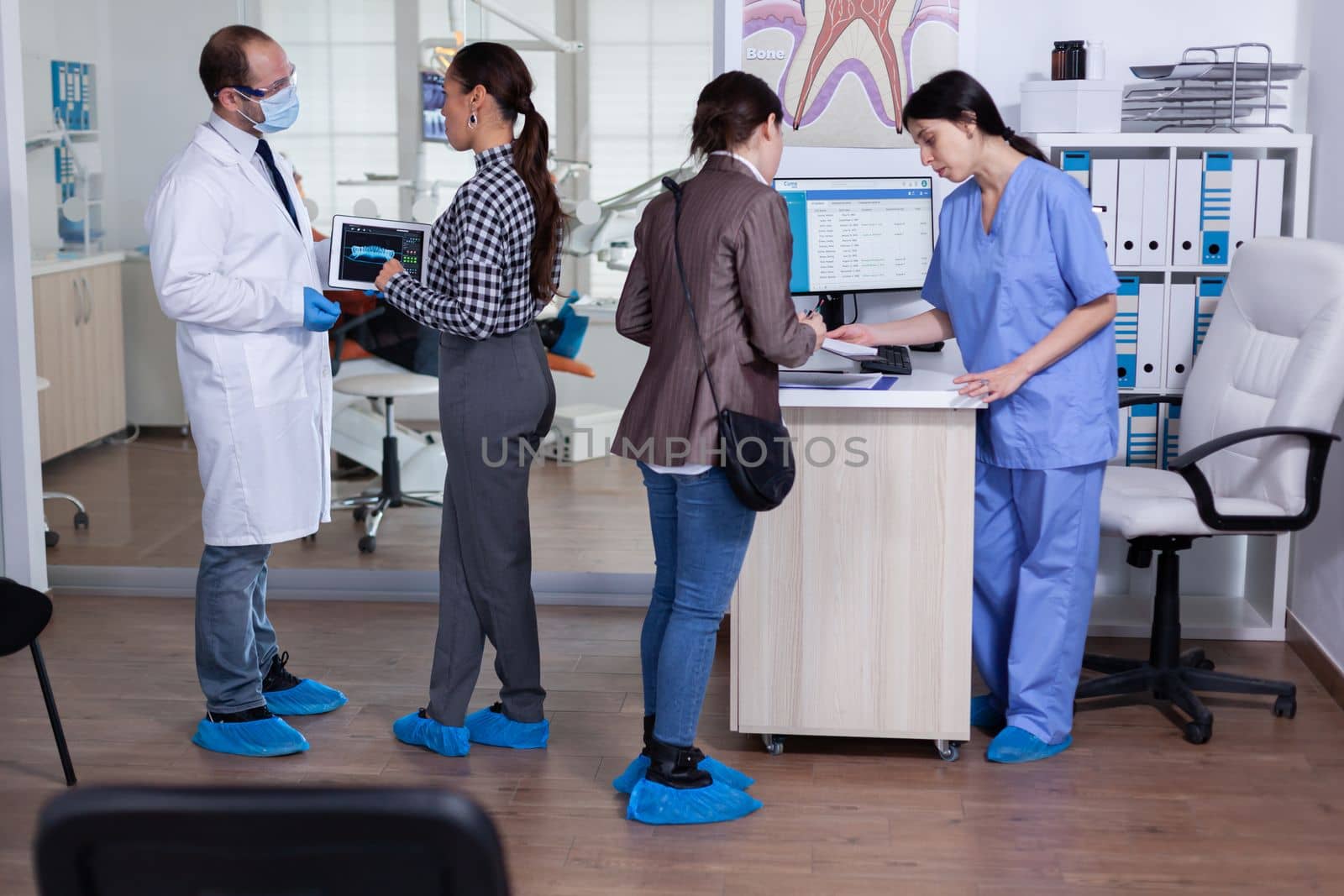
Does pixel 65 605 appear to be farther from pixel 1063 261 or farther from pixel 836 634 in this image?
pixel 1063 261

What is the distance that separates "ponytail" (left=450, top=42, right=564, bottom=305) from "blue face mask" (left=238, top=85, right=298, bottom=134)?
0.40m

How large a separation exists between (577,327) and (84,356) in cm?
145

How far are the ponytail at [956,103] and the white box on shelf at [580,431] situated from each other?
4.73 ft

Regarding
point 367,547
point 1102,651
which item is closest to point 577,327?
point 367,547

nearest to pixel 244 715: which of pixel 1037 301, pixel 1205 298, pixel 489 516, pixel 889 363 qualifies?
pixel 489 516

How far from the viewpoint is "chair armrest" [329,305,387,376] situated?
3.82 m

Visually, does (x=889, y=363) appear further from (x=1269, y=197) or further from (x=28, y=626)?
(x=28, y=626)

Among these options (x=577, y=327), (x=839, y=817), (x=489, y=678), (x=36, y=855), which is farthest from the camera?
(x=577, y=327)

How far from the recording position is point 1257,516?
291cm

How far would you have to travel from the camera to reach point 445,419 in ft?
8.87

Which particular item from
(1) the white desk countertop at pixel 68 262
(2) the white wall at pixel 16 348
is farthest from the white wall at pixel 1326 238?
(2) the white wall at pixel 16 348

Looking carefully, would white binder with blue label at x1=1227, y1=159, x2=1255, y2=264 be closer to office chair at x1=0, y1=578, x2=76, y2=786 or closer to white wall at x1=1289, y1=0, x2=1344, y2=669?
white wall at x1=1289, y1=0, x2=1344, y2=669

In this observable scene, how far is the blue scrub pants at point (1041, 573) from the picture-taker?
2.78 metres

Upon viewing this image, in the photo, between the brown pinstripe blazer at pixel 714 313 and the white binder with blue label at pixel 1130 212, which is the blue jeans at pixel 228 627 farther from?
the white binder with blue label at pixel 1130 212
